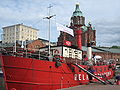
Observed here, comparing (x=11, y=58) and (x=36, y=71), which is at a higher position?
(x=11, y=58)

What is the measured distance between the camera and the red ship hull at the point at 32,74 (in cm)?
1552

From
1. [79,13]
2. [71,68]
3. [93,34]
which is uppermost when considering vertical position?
[79,13]

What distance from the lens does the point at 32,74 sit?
16.2 meters

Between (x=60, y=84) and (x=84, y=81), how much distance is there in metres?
5.15

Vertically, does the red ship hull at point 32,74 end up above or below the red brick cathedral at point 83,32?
below

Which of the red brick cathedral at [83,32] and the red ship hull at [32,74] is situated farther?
the red brick cathedral at [83,32]

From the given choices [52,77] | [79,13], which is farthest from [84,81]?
[79,13]

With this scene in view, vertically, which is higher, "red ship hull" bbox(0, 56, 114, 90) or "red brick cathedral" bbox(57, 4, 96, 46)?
"red brick cathedral" bbox(57, 4, 96, 46)

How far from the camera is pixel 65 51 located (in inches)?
914

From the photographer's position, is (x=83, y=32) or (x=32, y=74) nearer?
(x=32, y=74)

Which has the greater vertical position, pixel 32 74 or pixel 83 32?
pixel 83 32

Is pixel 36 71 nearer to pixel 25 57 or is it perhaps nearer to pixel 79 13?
pixel 25 57

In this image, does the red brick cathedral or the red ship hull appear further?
the red brick cathedral

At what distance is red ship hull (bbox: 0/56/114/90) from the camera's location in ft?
50.9
